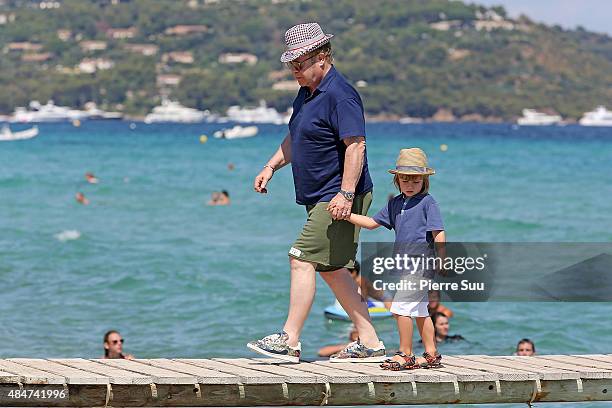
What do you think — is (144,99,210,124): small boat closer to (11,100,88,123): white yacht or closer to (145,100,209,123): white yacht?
(145,100,209,123): white yacht

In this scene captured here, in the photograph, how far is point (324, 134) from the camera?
26.1ft

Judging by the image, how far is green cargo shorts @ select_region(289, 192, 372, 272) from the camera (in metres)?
8.05

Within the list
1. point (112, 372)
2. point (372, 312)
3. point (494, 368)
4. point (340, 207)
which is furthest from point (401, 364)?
point (372, 312)

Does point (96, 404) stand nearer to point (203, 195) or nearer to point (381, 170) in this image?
point (203, 195)

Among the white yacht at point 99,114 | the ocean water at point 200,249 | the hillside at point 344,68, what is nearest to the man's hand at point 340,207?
the ocean water at point 200,249

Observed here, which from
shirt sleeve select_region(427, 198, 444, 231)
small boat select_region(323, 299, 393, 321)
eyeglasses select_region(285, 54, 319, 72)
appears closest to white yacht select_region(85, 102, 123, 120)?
small boat select_region(323, 299, 393, 321)

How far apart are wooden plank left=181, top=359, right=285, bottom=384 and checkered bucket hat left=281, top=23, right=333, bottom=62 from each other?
6.19ft

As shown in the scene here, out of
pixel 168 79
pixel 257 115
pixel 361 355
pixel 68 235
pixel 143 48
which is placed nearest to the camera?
pixel 361 355

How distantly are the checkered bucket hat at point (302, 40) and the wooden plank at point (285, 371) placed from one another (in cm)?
188

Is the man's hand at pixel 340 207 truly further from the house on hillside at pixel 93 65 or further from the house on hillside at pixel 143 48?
the house on hillside at pixel 143 48

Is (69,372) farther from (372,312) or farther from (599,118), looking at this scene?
(599,118)

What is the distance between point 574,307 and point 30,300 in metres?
7.93

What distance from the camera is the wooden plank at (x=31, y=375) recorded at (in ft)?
24.9

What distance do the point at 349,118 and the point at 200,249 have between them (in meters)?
19.6
